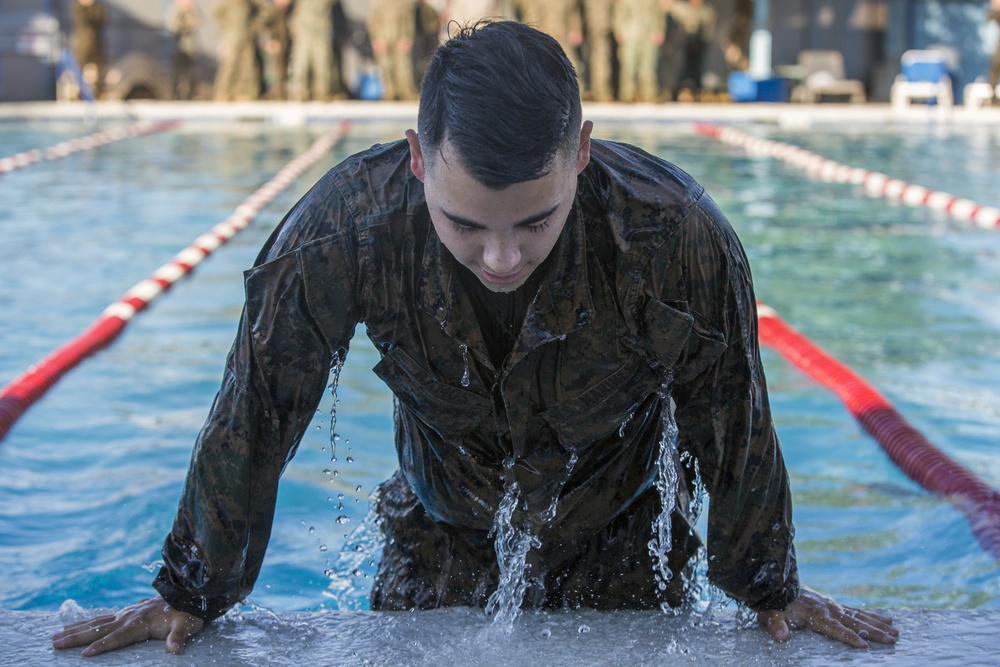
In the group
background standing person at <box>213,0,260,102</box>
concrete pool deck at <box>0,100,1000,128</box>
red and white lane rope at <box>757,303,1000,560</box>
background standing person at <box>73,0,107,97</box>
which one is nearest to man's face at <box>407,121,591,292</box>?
red and white lane rope at <box>757,303,1000,560</box>

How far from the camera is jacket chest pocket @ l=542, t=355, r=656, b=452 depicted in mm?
2246

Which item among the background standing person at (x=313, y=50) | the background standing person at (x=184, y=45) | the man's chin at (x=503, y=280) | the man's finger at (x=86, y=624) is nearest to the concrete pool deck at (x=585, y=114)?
the background standing person at (x=313, y=50)

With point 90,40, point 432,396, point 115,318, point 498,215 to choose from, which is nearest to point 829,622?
point 432,396

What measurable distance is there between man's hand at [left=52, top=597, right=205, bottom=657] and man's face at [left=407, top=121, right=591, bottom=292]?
0.96 metres

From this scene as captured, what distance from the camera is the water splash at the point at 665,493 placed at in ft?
8.02

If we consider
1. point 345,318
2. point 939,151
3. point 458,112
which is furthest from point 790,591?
point 939,151

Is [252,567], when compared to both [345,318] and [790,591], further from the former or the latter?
[790,591]

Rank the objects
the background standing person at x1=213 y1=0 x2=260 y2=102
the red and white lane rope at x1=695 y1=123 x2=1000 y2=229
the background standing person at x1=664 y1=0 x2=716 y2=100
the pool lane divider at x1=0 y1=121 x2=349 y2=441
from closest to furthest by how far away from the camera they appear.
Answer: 1. the pool lane divider at x1=0 y1=121 x2=349 y2=441
2. the red and white lane rope at x1=695 y1=123 x2=1000 y2=229
3. the background standing person at x1=213 y1=0 x2=260 y2=102
4. the background standing person at x1=664 y1=0 x2=716 y2=100

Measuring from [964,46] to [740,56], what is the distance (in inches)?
155

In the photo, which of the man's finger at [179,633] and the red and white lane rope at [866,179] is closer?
the man's finger at [179,633]

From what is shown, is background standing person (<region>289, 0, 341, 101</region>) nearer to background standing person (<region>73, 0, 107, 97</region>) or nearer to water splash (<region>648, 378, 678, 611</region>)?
background standing person (<region>73, 0, 107, 97</region>)

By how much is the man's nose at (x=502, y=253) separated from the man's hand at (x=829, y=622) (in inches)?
39.2

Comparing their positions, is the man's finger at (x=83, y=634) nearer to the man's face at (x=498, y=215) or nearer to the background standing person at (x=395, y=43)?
the man's face at (x=498, y=215)

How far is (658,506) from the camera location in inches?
103
